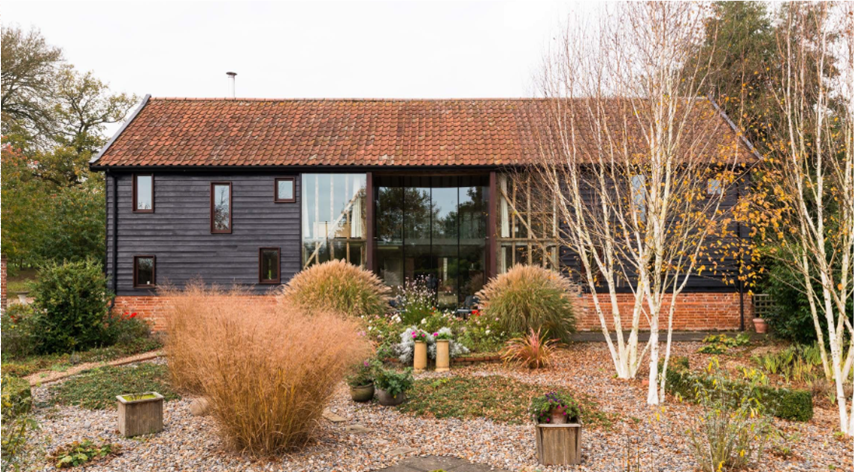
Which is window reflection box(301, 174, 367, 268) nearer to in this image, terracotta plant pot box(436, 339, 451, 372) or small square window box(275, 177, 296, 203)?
small square window box(275, 177, 296, 203)

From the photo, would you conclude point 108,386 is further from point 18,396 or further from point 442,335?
point 442,335

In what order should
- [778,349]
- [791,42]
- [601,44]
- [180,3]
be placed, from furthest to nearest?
[778,349] < [180,3] < [601,44] < [791,42]

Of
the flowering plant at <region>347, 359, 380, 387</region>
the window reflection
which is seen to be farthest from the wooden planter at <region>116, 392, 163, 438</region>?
the window reflection

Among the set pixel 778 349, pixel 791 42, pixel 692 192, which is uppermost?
pixel 791 42

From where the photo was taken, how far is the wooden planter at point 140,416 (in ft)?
18.4

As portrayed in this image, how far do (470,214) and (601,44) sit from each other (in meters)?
8.12

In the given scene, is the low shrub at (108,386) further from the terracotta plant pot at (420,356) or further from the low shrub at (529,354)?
the low shrub at (529,354)

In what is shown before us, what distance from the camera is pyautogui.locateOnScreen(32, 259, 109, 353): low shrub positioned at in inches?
424

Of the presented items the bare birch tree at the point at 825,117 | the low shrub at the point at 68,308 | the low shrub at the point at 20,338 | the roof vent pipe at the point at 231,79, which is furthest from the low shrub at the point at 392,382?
the roof vent pipe at the point at 231,79

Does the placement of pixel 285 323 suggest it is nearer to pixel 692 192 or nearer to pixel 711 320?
pixel 692 192

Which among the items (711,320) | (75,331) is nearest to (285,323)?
A: (75,331)

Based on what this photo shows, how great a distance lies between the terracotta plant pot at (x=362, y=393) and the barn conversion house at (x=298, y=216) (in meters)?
7.48

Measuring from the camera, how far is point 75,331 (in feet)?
36.1

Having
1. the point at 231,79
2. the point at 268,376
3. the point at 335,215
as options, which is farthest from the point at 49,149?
the point at 268,376
